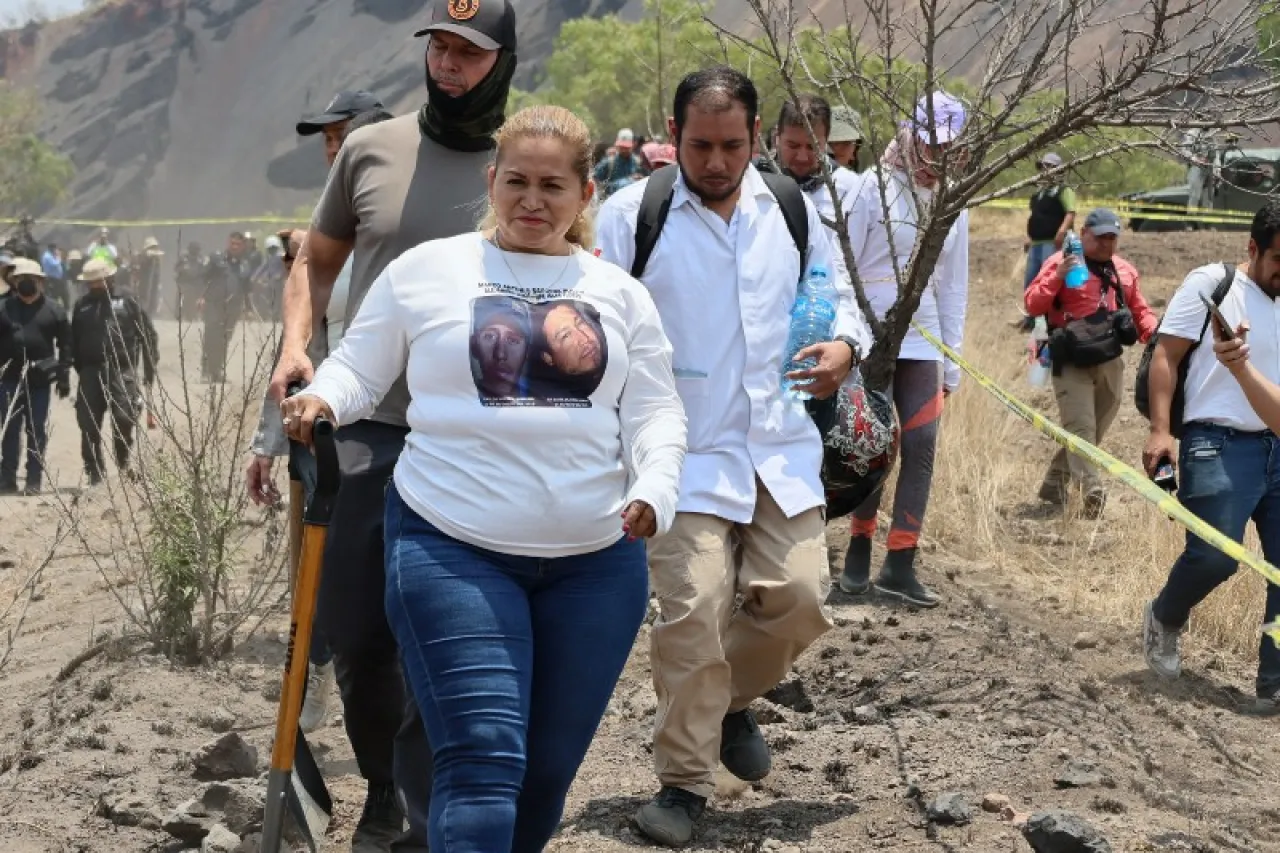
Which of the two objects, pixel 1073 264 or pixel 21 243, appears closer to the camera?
pixel 1073 264

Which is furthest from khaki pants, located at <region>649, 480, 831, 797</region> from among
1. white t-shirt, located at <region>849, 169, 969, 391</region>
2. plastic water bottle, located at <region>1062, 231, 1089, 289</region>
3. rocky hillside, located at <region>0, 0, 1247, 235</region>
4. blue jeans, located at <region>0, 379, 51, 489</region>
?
rocky hillside, located at <region>0, 0, 1247, 235</region>

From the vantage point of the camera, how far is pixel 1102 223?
10.9 metres

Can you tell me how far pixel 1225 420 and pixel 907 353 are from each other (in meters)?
1.54

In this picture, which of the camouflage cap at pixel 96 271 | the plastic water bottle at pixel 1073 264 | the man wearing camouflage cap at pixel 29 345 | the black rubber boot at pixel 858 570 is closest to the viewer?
the black rubber boot at pixel 858 570

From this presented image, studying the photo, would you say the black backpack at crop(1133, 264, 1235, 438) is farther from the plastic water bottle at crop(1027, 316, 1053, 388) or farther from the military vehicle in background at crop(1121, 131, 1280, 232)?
the military vehicle in background at crop(1121, 131, 1280, 232)

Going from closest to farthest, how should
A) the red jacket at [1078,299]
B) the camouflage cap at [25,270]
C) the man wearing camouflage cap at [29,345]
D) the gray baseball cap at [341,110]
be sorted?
the gray baseball cap at [341,110] < the red jacket at [1078,299] < the man wearing camouflage cap at [29,345] < the camouflage cap at [25,270]

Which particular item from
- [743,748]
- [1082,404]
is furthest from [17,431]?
[743,748]

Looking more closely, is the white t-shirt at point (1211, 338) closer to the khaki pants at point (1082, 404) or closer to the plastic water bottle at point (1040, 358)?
the khaki pants at point (1082, 404)

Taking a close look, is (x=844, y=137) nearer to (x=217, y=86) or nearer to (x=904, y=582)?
(x=904, y=582)

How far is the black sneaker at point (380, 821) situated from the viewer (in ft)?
16.1

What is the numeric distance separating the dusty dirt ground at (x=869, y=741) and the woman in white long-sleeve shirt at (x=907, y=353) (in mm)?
181

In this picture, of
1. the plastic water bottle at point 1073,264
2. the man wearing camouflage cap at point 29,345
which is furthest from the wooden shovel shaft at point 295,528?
the man wearing camouflage cap at point 29,345

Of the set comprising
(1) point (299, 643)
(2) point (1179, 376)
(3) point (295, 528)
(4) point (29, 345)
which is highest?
(2) point (1179, 376)

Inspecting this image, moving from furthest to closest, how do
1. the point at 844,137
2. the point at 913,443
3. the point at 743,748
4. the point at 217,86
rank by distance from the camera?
the point at 217,86 < the point at 844,137 < the point at 913,443 < the point at 743,748
